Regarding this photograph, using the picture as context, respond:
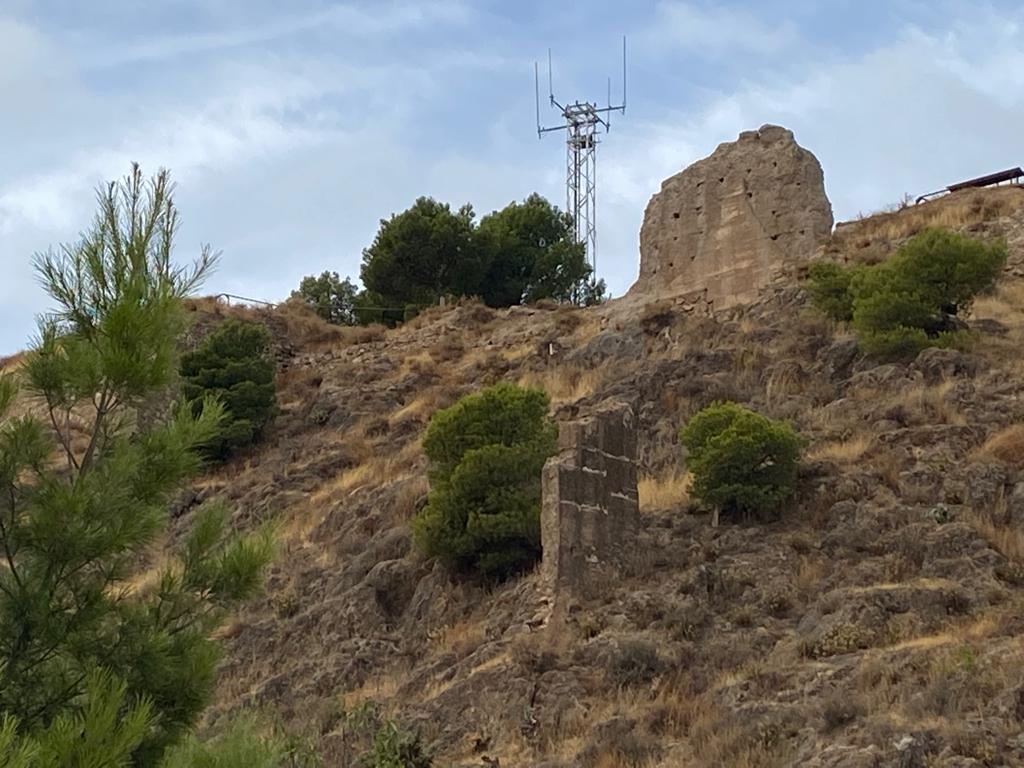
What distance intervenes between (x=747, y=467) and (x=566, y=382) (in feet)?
27.9

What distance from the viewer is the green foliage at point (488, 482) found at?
70.0 ft

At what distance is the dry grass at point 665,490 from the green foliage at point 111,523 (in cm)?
1226

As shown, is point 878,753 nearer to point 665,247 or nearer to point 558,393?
point 558,393

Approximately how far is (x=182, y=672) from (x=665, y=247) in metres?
24.4

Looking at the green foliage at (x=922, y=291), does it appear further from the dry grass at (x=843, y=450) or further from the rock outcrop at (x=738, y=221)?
the rock outcrop at (x=738, y=221)

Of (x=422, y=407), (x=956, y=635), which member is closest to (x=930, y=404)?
(x=956, y=635)

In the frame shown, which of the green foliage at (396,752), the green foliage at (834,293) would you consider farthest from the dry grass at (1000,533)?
the green foliage at (834,293)

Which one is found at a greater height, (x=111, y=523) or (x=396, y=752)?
(x=111, y=523)

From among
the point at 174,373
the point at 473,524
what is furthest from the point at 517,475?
the point at 174,373

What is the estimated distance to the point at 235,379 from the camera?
32844 millimetres

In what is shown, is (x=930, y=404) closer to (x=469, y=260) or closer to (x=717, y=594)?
(x=717, y=594)

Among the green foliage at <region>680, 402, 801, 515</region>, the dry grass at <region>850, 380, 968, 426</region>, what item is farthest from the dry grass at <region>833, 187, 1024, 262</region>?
the green foliage at <region>680, 402, 801, 515</region>

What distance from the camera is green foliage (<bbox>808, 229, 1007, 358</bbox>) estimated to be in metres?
25.7

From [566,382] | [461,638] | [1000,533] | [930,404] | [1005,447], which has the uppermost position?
[566,382]
